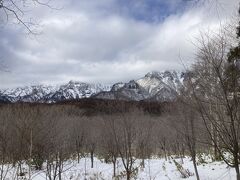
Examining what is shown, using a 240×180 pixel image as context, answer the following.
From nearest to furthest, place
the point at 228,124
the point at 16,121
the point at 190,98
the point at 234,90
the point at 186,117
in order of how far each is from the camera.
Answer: the point at 234,90, the point at 228,124, the point at 190,98, the point at 186,117, the point at 16,121

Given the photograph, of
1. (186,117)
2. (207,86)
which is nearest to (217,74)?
(207,86)

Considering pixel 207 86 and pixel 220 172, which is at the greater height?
pixel 207 86

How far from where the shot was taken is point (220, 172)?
51.1 ft

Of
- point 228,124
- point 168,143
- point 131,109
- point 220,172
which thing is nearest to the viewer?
point 228,124

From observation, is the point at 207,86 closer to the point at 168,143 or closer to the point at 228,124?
the point at 228,124

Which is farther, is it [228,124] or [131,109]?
[131,109]

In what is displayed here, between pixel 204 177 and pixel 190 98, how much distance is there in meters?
9.88

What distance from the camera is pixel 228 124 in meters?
6.63

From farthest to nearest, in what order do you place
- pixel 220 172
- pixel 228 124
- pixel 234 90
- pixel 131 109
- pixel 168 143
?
pixel 168 143, pixel 220 172, pixel 131 109, pixel 228 124, pixel 234 90

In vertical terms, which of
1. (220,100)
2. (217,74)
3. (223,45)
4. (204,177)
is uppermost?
(223,45)

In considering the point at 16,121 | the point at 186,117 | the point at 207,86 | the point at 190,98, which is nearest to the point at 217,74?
the point at 207,86

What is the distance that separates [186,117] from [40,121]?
16734 millimetres

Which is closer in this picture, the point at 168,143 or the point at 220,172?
the point at 220,172

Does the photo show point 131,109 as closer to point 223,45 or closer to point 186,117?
point 186,117
